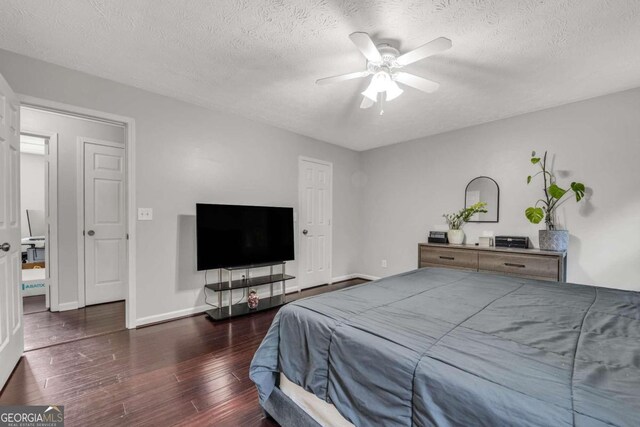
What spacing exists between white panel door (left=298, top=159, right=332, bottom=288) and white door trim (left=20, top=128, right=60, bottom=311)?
291cm

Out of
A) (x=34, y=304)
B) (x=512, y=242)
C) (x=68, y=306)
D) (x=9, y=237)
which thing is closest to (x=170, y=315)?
(x=68, y=306)

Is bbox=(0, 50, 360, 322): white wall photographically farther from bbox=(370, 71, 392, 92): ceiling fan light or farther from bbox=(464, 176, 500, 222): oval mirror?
bbox=(464, 176, 500, 222): oval mirror

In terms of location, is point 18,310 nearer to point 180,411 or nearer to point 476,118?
point 180,411

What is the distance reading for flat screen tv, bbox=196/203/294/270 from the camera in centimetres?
306

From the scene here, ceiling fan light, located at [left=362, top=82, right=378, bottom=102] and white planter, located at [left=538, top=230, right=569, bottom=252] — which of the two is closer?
ceiling fan light, located at [left=362, top=82, right=378, bottom=102]

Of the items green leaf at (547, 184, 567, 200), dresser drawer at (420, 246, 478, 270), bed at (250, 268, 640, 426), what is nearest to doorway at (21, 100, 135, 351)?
bed at (250, 268, 640, 426)

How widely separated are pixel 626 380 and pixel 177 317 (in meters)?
3.38

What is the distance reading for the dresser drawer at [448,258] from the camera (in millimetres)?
3367

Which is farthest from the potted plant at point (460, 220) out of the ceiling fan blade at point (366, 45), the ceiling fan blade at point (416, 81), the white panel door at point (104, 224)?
the white panel door at point (104, 224)

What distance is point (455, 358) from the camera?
98 cm

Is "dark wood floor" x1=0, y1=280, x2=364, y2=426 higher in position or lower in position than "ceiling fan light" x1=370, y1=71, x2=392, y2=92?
lower

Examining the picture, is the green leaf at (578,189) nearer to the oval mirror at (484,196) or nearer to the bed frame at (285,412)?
the oval mirror at (484,196)

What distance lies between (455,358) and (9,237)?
2.82 meters

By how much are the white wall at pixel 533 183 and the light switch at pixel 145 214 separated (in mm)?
3387
